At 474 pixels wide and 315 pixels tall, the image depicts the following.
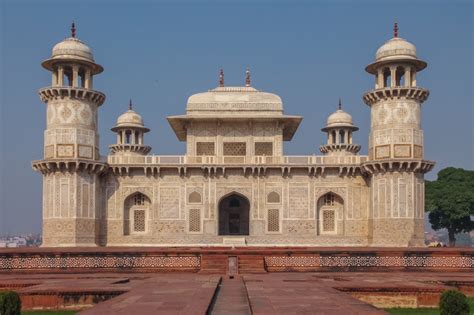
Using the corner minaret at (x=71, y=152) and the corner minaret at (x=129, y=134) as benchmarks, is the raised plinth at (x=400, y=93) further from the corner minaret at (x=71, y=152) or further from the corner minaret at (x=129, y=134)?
the corner minaret at (x=129, y=134)

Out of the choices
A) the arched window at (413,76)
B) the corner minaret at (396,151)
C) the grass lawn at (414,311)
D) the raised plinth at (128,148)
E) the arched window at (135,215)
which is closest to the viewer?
the grass lawn at (414,311)

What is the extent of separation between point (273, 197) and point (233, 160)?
2.90m

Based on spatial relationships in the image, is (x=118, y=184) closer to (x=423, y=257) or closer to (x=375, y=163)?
(x=375, y=163)

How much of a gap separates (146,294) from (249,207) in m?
22.7

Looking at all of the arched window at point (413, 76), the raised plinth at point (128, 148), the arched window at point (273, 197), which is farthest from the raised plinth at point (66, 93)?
the arched window at point (413, 76)

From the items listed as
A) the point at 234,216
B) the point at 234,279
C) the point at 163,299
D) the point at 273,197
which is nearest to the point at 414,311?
the point at 163,299

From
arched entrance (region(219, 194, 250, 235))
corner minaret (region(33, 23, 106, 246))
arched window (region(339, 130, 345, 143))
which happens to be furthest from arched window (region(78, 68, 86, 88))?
arched window (region(339, 130, 345, 143))

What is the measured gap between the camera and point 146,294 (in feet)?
36.2

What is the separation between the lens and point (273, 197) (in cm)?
3244

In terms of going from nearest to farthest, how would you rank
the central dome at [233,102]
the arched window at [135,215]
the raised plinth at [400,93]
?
the raised plinth at [400,93] → the arched window at [135,215] → the central dome at [233,102]

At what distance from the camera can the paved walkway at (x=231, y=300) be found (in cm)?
965

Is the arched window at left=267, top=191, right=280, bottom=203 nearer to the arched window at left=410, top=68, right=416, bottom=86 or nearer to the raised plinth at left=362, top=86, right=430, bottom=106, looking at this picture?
the raised plinth at left=362, top=86, right=430, bottom=106

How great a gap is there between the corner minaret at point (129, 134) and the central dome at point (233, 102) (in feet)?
34.7

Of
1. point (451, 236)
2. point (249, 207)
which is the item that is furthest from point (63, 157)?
point (451, 236)
